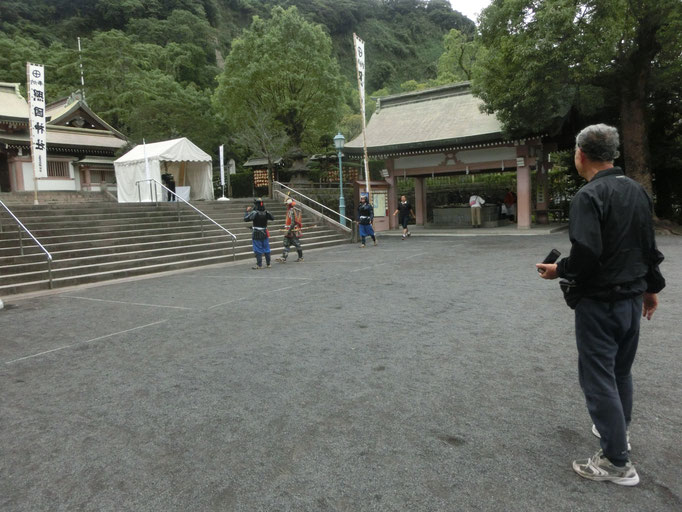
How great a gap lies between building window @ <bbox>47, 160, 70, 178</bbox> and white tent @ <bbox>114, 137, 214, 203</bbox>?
303 inches

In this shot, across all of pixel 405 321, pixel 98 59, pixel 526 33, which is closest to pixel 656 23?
pixel 526 33

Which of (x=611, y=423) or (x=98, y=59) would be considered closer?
(x=611, y=423)

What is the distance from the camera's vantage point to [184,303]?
7000 mm

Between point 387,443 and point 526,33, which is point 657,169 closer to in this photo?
point 526,33

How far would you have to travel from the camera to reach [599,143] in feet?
7.47

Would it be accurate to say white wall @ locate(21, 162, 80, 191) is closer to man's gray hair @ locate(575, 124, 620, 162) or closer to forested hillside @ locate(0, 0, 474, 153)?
forested hillside @ locate(0, 0, 474, 153)

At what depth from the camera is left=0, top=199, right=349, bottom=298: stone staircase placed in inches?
384

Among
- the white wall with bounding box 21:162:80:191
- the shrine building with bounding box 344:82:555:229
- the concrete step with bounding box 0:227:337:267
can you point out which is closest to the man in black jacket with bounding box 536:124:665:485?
the concrete step with bounding box 0:227:337:267

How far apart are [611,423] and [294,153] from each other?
24.0m

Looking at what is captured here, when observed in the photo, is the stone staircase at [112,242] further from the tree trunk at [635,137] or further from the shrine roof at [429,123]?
the tree trunk at [635,137]

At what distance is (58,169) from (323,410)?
2708cm

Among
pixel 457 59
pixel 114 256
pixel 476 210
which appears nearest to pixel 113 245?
pixel 114 256

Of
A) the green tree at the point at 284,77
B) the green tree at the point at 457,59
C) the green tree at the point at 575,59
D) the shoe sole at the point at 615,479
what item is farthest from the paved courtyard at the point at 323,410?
the green tree at the point at 457,59

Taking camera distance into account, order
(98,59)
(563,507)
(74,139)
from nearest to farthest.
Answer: (563,507) < (74,139) < (98,59)
